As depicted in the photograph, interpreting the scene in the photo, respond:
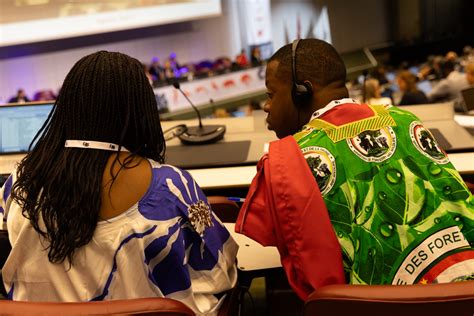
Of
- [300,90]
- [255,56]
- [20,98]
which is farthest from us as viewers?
[255,56]

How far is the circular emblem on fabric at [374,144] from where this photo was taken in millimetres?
1197

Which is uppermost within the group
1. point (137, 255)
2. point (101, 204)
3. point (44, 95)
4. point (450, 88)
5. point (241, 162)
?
point (101, 204)

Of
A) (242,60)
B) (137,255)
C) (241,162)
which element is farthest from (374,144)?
(242,60)

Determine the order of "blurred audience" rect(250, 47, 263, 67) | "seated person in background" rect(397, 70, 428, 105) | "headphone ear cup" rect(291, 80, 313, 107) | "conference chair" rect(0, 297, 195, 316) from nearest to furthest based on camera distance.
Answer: "conference chair" rect(0, 297, 195, 316)
"headphone ear cup" rect(291, 80, 313, 107)
"seated person in background" rect(397, 70, 428, 105)
"blurred audience" rect(250, 47, 263, 67)

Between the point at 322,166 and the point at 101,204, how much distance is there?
1.54 ft

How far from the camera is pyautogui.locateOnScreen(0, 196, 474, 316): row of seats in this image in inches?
37.8

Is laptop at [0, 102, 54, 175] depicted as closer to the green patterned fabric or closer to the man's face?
the man's face

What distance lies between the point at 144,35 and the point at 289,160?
7.91 metres

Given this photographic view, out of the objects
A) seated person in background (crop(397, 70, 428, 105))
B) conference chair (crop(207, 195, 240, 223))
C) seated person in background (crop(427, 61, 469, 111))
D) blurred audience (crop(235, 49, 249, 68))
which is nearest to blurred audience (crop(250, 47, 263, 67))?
blurred audience (crop(235, 49, 249, 68))

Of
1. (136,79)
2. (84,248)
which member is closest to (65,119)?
(136,79)

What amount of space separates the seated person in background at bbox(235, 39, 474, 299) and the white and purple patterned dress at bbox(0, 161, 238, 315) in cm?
12

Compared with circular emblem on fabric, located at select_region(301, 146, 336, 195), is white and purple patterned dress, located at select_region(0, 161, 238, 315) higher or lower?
lower

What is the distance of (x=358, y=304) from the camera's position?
991 mm

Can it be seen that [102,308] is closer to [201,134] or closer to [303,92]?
[303,92]
